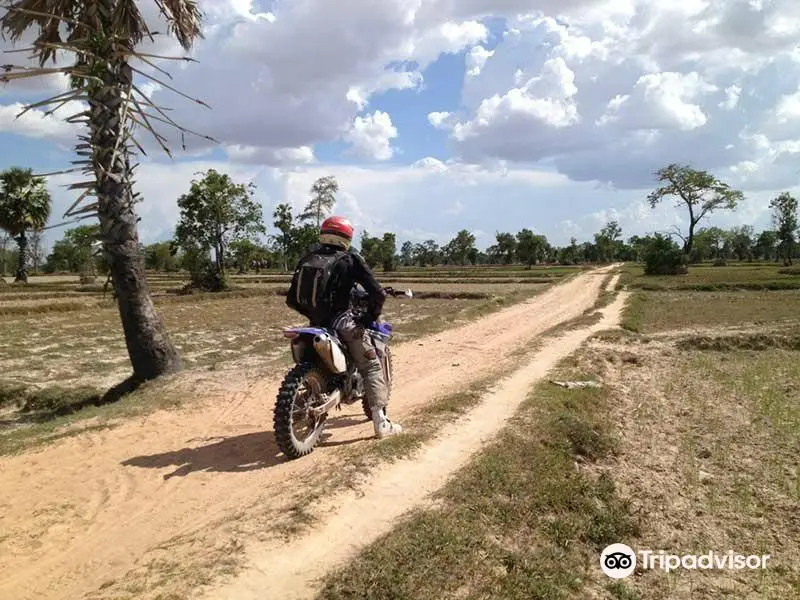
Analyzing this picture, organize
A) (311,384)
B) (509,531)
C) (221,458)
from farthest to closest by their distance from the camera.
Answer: (221,458)
(311,384)
(509,531)

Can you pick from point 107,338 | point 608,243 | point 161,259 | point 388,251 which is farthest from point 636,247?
point 107,338

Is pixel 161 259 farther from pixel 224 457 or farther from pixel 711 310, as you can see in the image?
pixel 224 457

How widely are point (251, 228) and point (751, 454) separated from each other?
3785 cm

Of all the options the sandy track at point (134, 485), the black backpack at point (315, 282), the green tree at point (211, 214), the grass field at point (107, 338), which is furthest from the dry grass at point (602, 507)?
the green tree at point (211, 214)

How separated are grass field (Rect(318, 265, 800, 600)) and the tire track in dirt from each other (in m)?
0.16

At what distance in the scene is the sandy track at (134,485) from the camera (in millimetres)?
3855

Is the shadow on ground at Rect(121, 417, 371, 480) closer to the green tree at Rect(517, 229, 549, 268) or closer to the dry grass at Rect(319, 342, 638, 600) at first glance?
the dry grass at Rect(319, 342, 638, 600)

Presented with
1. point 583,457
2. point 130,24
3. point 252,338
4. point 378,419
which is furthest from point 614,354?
point 130,24

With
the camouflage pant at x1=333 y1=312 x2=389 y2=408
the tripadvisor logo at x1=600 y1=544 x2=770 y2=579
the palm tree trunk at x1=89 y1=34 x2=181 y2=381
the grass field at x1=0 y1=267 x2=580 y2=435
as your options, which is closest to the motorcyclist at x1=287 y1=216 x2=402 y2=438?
the camouflage pant at x1=333 y1=312 x2=389 y2=408

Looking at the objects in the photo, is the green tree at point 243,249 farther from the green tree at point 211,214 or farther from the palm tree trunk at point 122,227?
the palm tree trunk at point 122,227

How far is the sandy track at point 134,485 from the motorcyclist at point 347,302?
2.11ft

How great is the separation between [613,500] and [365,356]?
9.16ft

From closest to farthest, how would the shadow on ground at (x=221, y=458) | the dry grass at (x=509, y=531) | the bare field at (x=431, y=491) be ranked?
1. the dry grass at (x=509, y=531)
2. the bare field at (x=431, y=491)
3. the shadow on ground at (x=221, y=458)

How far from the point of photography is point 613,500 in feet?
17.4
